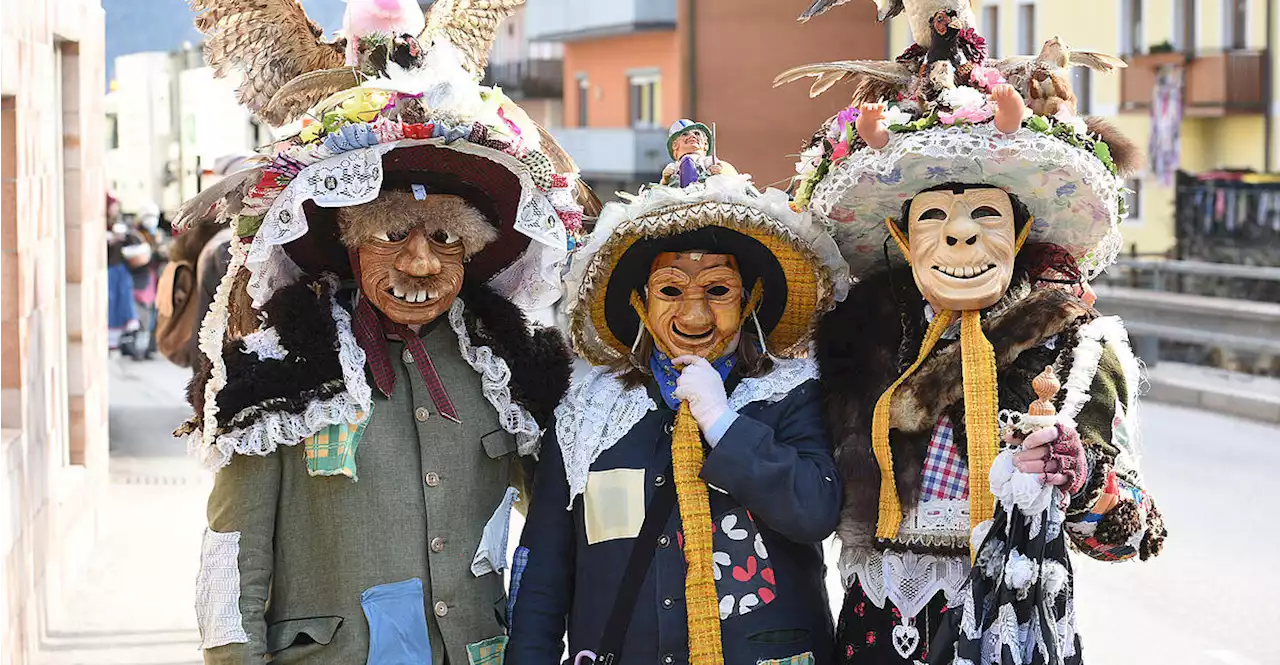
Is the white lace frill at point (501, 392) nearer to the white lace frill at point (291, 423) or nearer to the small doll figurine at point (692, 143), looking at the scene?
the white lace frill at point (291, 423)

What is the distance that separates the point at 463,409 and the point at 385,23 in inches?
57.8

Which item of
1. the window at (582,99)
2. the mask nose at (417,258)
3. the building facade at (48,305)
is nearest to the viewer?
the mask nose at (417,258)

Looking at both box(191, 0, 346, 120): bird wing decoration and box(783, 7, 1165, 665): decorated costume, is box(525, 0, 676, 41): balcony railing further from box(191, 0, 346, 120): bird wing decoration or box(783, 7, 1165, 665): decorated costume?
box(783, 7, 1165, 665): decorated costume

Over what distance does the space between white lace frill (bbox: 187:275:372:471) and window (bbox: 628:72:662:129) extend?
2328 centimetres

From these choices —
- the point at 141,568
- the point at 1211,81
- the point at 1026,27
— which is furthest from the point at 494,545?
the point at 1026,27

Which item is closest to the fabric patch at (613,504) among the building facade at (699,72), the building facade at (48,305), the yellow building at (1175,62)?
the building facade at (48,305)

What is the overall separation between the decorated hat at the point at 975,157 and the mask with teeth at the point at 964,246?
0.05m

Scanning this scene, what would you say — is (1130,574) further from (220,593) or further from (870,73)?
(220,593)

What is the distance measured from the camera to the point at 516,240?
11.8 feet

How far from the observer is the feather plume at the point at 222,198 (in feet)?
11.3

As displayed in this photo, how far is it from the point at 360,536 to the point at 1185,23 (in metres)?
19.2

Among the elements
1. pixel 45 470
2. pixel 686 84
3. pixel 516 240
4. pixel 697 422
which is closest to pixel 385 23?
pixel 516 240

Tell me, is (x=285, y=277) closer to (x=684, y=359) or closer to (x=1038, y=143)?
(x=684, y=359)

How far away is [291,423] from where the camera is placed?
327 centimetres
